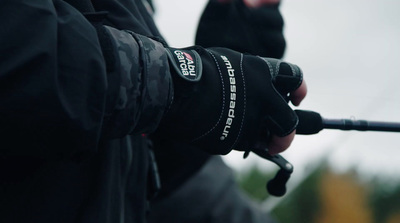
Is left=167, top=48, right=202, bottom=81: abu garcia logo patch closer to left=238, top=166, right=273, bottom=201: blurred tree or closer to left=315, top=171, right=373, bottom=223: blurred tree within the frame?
→ left=315, top=171, right=373, bottom=223: blurred tree

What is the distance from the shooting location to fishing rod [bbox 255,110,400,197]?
1.40 metres

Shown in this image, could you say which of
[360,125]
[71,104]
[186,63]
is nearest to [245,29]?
[360,125]

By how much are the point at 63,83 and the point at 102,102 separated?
81 mm

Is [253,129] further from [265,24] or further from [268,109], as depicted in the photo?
[265,24]

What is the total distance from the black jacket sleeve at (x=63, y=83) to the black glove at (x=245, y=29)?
698mm

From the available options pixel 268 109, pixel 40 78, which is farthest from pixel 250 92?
pixel 40 78

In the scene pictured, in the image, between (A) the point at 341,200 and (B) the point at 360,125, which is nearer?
(B) the point at 360,125

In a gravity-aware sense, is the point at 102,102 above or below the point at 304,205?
above

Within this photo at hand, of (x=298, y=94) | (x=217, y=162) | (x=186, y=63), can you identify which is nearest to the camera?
(x=186, y=63)

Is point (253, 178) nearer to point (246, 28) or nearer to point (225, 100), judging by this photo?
point (246, 28)

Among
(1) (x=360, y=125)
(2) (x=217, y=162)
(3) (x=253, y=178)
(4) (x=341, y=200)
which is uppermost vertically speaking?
(1) (x=360, y=125)

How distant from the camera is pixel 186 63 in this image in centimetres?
122

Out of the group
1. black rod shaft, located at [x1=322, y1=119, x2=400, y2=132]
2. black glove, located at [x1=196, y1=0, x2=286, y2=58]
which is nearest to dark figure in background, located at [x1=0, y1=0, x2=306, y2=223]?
black rod shaft, located at [x1=322, y1=119, x2=400, y2=132]

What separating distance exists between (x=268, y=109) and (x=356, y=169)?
37.7m
